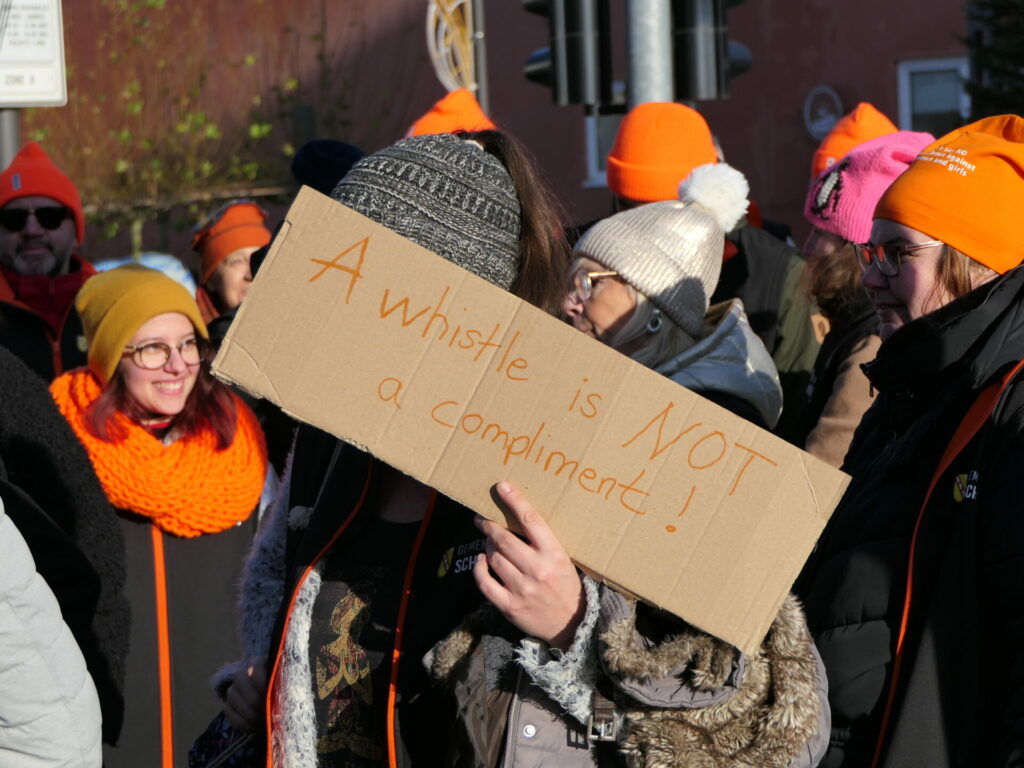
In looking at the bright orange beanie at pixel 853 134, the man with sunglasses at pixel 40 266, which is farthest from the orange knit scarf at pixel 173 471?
the bright orange beanie at pixel 853 134

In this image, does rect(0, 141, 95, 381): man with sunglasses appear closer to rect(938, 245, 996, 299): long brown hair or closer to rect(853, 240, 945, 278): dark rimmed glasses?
rect(853, 240, 945, 278): dark rimmed glasses

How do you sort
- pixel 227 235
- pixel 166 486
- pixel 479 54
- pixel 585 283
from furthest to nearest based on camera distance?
pixel 479 54
pixel 227 235
pixel 166 486
pixel 585 283

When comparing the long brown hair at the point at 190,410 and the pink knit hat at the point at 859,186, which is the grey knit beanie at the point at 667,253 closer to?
the pink knit hat at the point at 859,186

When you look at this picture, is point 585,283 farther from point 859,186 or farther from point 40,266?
point 40,266

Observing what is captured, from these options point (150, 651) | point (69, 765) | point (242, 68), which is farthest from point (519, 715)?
point (242, 68)

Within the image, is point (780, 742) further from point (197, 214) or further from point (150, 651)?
point (197, 214)

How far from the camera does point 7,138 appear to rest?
6.27m

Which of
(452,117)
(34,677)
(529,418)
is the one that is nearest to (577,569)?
(529,418)

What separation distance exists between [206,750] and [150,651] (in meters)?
1.37

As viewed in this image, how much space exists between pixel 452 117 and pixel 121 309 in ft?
7.34

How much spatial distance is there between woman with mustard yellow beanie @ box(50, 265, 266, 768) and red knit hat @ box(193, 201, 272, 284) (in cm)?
251

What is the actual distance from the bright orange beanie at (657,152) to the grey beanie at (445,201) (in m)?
3.09

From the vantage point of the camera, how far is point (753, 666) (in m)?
1.94

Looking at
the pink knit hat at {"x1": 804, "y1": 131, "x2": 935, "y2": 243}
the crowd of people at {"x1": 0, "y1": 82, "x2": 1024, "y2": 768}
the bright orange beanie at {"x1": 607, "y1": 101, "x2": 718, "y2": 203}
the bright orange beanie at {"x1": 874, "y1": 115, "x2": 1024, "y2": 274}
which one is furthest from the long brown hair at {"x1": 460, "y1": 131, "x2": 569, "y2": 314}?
the bright orange beanie at {"x1": 607, "y1": 101, "x2": 718, "y2": 203}
